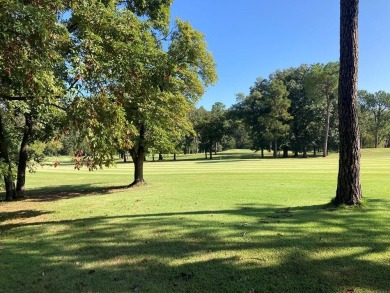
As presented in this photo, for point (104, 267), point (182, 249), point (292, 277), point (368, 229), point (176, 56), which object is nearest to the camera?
point (292, 277)

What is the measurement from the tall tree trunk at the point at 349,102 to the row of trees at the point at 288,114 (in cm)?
5426

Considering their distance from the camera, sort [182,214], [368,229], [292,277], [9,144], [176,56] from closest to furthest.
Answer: [292,277], [368,229], [182,214], [9,144], [176,56]

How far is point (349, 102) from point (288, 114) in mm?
59511

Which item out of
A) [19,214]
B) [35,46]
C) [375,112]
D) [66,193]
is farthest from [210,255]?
[375,112]

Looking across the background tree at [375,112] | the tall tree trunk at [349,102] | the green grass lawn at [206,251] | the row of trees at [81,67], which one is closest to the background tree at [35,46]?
the row of trees at [81,67]

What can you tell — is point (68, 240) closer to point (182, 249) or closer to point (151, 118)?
point (182, 249)

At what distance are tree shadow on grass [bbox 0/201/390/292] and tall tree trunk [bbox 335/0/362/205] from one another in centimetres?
78

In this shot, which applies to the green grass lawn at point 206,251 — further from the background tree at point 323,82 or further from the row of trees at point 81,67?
the background tree at point 323,82

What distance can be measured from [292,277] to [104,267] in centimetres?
282

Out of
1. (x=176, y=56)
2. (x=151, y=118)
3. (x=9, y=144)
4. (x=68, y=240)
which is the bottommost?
(x=68, y=240)

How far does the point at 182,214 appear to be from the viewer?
937 centimetres

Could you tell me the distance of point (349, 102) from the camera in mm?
8531

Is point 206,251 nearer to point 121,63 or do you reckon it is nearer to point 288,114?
point 121,63

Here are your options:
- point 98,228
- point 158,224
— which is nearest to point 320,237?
point 158,224
